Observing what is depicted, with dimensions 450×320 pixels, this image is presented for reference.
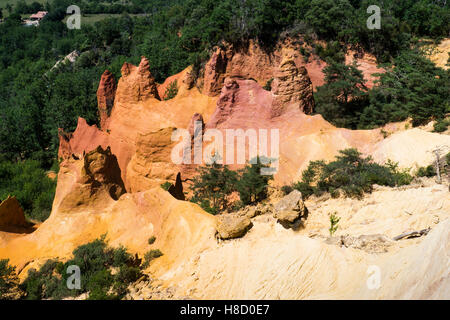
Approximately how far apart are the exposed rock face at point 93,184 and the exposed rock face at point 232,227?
271 inches

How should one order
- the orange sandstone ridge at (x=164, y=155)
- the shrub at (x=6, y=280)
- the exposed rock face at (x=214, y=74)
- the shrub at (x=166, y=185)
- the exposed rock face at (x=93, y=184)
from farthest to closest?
the exposed rock face at (x=214, y=74), the shrub at (x=166, y=185), the exposed rock face at (x=93, y=184), the orange sandstone ridge at (x=164, y=155), the shrub at (x=6, y=280)

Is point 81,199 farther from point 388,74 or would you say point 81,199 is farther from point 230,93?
point 388,74

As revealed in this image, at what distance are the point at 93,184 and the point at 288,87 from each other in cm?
1186

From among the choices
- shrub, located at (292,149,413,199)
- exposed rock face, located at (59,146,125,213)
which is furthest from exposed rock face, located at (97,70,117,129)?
shrub, located at (292,149,413,199)

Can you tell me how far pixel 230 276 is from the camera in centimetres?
993

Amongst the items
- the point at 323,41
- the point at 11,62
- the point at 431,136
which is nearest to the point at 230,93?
the point at 431,136

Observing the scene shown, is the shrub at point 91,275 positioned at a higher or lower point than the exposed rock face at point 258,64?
lower

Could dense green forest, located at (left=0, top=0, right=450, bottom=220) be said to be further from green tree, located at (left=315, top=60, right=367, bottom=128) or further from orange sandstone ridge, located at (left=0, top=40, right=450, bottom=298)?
orange sandstone ridge, located at (left=0, top=40, right=450, bottom=298)

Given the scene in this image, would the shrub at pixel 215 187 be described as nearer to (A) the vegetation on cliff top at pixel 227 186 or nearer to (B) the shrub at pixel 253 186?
(A) the vegetation on cliff top at pixel 227 186

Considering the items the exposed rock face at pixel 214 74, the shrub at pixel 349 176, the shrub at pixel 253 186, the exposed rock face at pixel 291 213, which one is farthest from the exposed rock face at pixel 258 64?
the exposed rock face at pixel 291 213

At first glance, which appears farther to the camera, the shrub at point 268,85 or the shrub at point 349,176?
the shrub at point 268,85

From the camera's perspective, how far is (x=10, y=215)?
56.5 feet

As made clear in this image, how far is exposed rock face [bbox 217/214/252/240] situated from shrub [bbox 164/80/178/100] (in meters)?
21.6

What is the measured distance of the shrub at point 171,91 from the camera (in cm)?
3145
